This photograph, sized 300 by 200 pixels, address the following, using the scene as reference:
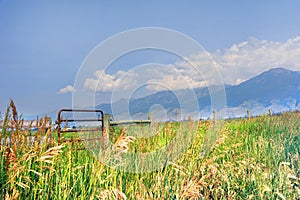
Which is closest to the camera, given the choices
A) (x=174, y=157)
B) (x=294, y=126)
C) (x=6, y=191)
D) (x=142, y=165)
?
(x=6, y=191)

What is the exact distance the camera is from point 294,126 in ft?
28.3

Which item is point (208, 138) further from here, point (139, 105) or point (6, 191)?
point (139, 105)

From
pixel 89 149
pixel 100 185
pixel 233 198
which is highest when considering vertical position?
pixel 89 149

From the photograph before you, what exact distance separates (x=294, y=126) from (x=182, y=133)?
14.5 ft

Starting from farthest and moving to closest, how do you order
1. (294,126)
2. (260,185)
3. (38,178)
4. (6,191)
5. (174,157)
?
1. (294,126)
2. (174,157)
3. (260,185)
4. (38,178)
5. (6,191)

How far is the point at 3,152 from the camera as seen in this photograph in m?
2.72

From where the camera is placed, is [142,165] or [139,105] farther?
[139,105]

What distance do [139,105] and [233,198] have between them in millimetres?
Result: 7625

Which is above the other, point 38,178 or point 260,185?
point 38,178

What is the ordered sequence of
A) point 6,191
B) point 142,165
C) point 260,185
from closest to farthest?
point 6,191
point 260,185
point 142,165

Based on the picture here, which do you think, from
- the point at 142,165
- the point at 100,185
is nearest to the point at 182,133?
the point at 142,165

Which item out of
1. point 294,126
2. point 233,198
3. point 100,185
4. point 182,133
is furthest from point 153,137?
point 294,126

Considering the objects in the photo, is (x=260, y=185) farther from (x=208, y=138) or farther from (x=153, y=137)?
(x=153, y=137)

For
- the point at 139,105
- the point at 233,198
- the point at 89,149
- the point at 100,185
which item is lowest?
the point at 233,198
